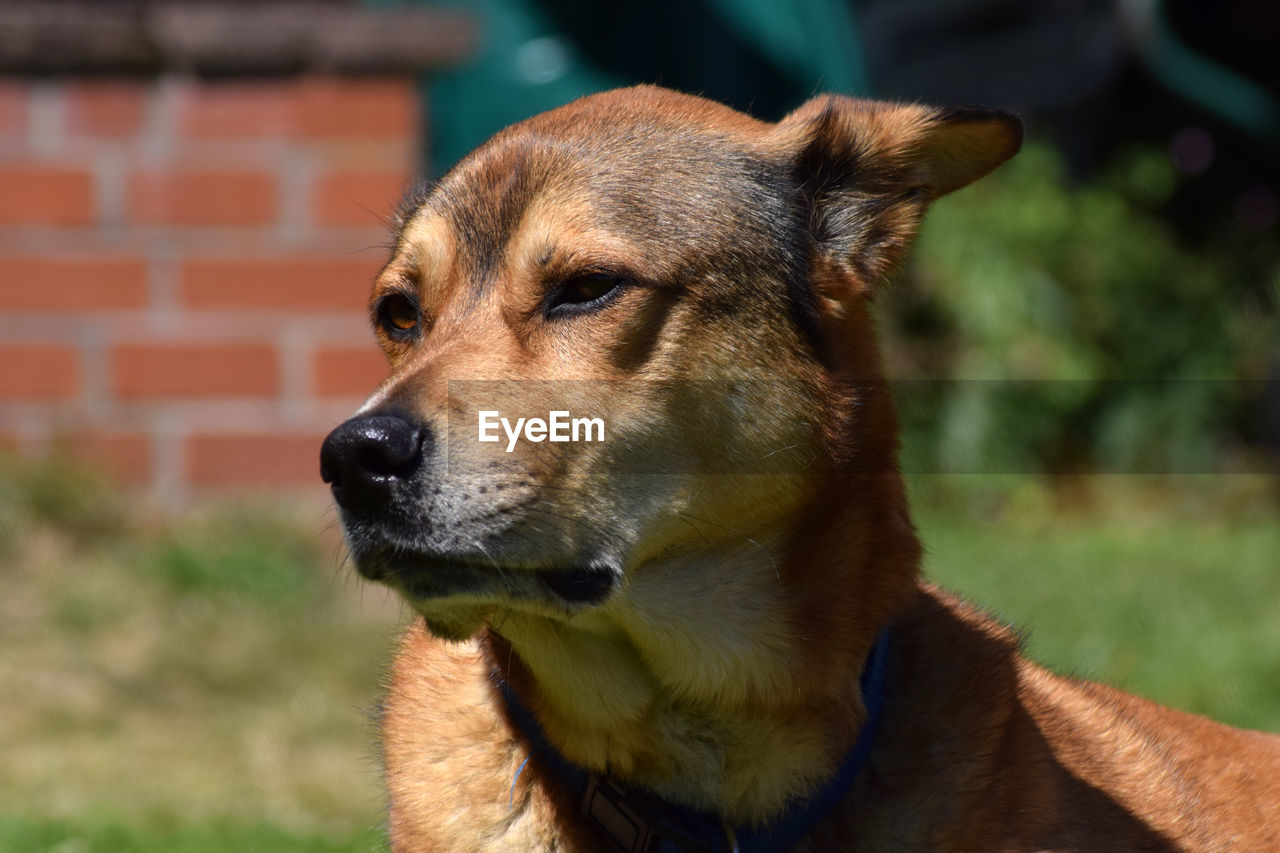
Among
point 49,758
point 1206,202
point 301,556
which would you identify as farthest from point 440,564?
point 1206,202

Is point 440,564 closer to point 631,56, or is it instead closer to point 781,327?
point 781,327

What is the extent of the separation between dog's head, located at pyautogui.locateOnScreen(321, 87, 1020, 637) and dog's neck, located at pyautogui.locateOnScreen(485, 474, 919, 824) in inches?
1.9

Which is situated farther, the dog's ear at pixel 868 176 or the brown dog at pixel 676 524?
the dog's ear at pixel 868 176

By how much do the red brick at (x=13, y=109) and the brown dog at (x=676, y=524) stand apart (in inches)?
144

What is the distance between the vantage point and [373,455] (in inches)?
93.5

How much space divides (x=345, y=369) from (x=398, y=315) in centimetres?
308

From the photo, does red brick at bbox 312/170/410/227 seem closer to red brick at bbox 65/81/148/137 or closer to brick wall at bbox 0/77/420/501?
brick wall at bbox 0/77/420/501

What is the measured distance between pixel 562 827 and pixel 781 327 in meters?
0.98

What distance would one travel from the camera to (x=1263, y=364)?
8586 mm

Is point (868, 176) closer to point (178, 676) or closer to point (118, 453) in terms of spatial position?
point (178, 676)

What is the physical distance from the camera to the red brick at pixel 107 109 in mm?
5938

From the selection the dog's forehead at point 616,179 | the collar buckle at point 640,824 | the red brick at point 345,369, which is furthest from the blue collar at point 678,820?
the red brick at point 345,369

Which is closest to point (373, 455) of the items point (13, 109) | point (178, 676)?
point (178, 676)

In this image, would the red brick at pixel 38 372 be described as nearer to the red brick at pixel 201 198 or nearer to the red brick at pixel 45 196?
the red brick at pixel 45 196
